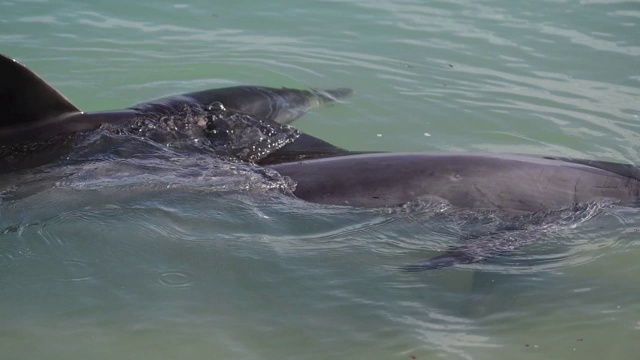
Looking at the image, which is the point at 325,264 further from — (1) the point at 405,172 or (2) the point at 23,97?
(2) the point at 23,97

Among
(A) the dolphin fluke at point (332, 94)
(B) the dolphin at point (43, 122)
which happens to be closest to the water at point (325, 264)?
(A) the dolphin fluke at point (332, 94)

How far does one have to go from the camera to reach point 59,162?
6.35m

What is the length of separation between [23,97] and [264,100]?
2.67 meters

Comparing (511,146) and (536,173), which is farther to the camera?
(511,146)

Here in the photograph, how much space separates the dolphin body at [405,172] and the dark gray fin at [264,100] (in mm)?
1137

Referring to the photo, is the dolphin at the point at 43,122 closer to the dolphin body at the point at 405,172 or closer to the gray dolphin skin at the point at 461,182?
the dolphin body at the point at 405,172

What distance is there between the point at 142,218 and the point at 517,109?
14.1 feet

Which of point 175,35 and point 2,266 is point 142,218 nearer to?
point 2,266

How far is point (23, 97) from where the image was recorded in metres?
6.25

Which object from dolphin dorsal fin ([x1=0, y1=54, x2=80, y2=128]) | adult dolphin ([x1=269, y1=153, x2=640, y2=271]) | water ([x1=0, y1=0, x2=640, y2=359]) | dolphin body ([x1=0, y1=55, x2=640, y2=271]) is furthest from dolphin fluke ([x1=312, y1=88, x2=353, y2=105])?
dolphin dorsal fin ([x1=0, y1=54, x2=80, y2=128])

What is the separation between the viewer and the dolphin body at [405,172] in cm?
608

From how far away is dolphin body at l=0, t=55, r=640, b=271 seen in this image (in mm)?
6082

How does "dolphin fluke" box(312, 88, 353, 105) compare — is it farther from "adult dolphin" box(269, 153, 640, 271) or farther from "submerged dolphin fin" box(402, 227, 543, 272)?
"submerged dolphin fin" box(402, 227, 543, 272)

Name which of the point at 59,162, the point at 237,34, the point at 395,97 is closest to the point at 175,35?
the point at 237,34
